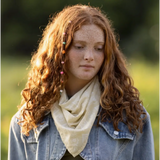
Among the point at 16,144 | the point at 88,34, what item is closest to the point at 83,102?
the point at 88,34

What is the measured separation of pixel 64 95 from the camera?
2.53 metres

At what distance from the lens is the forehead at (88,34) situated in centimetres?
237

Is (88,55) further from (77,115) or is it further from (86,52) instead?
(77,115)

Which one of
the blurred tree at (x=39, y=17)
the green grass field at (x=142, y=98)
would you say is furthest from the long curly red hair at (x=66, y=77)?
the blurred tree at (x=39, y=17)

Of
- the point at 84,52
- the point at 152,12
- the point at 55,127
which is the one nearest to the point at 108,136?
the point at 55,127

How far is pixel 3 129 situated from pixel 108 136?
273cm

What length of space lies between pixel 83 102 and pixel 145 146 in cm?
57

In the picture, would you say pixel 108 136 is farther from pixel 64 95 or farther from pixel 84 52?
pixel 84 52

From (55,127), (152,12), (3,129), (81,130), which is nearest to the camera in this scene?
(81,130)

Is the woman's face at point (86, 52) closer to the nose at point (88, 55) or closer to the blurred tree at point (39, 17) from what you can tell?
the nose at point (88, 55)

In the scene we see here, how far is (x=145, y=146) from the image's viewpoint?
248 cm

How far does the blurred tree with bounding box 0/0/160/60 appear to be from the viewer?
734 inches

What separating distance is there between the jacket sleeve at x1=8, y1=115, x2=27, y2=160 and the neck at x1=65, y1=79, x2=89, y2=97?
1.66 ft

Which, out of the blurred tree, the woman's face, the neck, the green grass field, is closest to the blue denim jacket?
the neck
